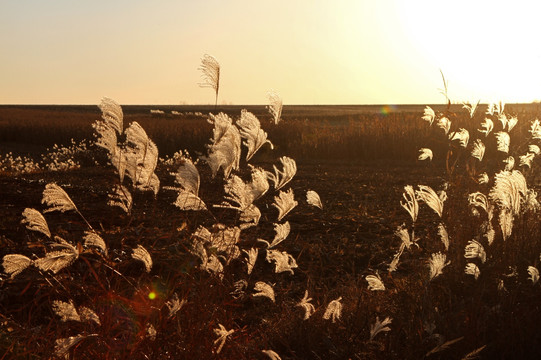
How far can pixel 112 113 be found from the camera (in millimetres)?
2826

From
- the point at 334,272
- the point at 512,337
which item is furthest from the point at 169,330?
the point at 334,272

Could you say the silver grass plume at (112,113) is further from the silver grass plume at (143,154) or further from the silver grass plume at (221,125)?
the silver grass plume at (221,125)

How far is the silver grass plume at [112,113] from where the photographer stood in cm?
281

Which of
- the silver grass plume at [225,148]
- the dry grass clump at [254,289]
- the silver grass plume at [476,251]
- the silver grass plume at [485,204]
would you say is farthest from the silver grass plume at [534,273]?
the silver grass plume at [225,148]

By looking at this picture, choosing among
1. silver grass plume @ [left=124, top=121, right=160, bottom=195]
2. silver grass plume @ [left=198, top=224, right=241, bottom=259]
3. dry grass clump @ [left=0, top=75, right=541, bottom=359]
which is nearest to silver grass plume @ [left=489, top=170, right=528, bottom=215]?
dry grass clump @ [left=0, top=75, right=541, bottom=359]

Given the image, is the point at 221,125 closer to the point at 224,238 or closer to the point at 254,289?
the point at 224,238

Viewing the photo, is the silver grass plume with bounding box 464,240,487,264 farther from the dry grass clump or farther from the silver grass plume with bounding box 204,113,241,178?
the silver grass plume with bounding box 204,113,241,178

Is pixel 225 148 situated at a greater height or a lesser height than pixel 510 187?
greater

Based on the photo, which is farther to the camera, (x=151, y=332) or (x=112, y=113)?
(x=112, y=113)

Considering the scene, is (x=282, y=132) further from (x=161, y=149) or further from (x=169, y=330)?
(x=169, y=330)

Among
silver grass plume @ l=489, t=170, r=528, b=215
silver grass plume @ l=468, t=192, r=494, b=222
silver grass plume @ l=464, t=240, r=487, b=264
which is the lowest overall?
silver grass plume @ l=464, t=240, r=487, b=264

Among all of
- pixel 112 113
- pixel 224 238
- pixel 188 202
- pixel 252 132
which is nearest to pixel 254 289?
pixel 224 238

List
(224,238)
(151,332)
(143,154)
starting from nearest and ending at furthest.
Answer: (151,332) → (143,154) → (224,238)

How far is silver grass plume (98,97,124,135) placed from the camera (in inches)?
111
